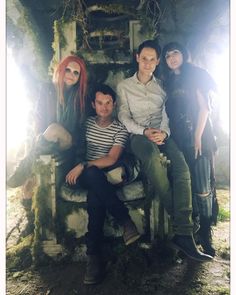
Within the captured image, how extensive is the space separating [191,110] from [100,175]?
37.3 inches

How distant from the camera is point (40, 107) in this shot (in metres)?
3.08

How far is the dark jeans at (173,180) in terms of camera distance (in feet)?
9.62

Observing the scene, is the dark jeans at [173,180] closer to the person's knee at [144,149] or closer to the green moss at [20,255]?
the person's knee at [144,149]

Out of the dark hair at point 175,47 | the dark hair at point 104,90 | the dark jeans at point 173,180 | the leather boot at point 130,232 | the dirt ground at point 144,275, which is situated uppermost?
the dark hair at point 175,47

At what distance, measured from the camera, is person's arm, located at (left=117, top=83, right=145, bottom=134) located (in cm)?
300

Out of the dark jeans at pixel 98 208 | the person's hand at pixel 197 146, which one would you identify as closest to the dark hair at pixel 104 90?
the dark jeans at pixel 98 208

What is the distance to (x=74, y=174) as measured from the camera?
2977 mm

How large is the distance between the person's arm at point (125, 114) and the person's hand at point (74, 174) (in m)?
0.52

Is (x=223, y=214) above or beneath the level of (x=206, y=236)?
above

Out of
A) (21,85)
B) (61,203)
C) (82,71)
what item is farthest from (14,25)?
(61,203)

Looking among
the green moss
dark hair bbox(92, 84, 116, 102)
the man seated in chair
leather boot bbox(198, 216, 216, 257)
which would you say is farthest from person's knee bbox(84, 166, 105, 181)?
leather boot bbox(198, 216, 216, 257)

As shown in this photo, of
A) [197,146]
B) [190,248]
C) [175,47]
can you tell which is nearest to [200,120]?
[197,146]

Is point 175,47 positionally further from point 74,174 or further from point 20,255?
point 20,255

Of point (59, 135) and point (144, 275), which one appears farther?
point (59, 135)
